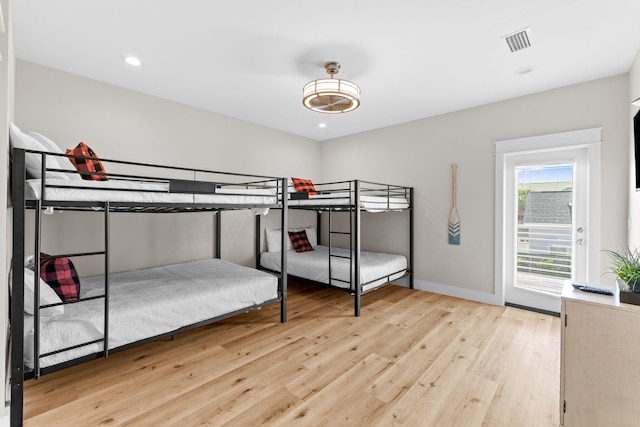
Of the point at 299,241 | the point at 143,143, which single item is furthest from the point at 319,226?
the point at 143,143

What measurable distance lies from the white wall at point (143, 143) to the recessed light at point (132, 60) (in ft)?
2.09

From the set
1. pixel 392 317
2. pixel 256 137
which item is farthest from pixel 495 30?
pixel 256 137

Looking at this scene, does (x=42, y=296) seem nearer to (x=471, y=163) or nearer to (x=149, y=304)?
(x=149, y=304)

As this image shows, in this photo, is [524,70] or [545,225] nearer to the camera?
[524,70]

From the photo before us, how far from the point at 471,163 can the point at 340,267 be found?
2042 millimetres

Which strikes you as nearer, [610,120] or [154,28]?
[154,28]

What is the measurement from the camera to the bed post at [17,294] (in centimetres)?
142

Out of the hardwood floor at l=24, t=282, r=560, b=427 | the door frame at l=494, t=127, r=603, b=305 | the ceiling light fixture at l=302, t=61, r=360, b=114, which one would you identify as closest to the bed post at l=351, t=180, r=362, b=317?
the hardwood floor at l=24, t=282, r=560, b=427

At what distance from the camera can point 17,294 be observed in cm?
146

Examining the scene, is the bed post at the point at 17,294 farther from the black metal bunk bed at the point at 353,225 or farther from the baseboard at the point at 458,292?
the baseboard at the point at 458,292

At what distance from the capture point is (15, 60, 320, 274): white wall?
103 inches

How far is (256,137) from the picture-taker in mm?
4277

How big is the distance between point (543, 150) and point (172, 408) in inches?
153

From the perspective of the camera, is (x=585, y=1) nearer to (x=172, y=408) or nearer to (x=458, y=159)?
(x=458, y=159)
